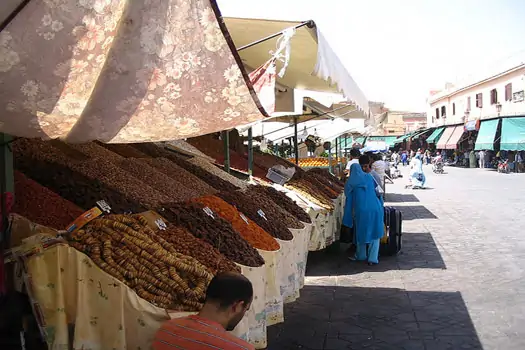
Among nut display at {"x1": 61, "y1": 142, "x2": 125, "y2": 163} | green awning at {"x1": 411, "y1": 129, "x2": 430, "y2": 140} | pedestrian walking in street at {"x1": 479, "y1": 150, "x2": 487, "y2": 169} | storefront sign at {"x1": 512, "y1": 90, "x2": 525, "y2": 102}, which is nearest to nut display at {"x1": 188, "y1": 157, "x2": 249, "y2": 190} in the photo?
nut display at {"x1": 61, "y1": 142, "x2": 125, "y2": 163}

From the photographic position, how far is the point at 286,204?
5375 millimetres

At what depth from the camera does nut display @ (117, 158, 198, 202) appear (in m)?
4.22

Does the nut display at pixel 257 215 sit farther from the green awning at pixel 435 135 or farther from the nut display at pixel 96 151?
the green awning at pixel 435 135

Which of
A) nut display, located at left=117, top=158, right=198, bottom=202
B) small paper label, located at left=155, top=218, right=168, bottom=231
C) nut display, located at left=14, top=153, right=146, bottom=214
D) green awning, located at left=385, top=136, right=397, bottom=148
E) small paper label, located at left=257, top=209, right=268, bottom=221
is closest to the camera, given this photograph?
small paper label, located at left=155, top=218, right=168, bottom=231

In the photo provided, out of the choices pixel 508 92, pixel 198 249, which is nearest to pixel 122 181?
pixel 198 249

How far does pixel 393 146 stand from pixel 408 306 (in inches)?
2214

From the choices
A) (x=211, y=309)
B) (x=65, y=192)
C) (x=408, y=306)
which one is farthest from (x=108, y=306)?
(x=408, y=306)

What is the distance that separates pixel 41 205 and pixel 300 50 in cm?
269

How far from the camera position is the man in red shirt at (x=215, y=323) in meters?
2.08

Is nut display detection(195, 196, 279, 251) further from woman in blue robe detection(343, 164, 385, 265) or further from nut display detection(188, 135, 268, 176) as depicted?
nut display detection(188, 135, 268, 176)

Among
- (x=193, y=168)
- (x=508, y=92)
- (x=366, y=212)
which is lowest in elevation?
(x=366, y=212)

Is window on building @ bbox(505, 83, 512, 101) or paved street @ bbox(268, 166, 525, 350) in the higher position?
window on building @ bbox(505, 83, 512, 101)

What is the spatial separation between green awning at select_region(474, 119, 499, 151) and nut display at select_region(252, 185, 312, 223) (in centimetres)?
2666

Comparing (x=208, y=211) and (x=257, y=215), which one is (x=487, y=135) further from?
(x=208, y=211)
